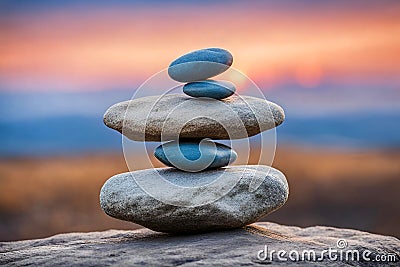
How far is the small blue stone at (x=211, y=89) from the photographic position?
217 inches

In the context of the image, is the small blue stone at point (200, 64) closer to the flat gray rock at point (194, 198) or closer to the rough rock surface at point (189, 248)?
the flat gray rock at point (194, 198)

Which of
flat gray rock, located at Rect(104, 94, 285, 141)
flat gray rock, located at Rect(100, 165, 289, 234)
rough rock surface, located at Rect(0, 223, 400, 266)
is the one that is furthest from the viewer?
flat gray rock, located at Rect(104, 94, 285, 141)

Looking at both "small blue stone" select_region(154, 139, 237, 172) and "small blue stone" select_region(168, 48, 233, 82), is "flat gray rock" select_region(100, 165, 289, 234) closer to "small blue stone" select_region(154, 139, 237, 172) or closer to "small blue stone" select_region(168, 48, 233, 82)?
"small blue stone" select_region(154, 139, 237, 172)

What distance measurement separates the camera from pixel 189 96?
5.78 meters

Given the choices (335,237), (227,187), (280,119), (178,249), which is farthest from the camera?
(335,237)

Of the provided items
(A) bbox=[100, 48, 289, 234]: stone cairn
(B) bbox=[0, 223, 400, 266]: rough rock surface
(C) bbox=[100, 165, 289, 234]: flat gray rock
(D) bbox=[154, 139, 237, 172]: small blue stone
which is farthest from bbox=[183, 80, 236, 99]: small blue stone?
(B) bbox=[0, 223, 400, 266]: rough rock surface

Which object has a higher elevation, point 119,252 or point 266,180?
point 266,180

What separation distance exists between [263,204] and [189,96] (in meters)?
1.33

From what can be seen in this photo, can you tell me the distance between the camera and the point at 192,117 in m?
5.36

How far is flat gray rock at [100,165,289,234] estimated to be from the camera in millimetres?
5245

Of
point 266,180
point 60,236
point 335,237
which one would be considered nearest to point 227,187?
point 266,180

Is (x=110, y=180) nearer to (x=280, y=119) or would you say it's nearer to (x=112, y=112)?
(x=112, y=112)

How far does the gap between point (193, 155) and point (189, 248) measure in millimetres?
948

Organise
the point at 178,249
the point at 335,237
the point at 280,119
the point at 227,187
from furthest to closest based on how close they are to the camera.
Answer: the point at 335,237 < the point at 280,119 < the point at 227,187 < the point at 178,249
